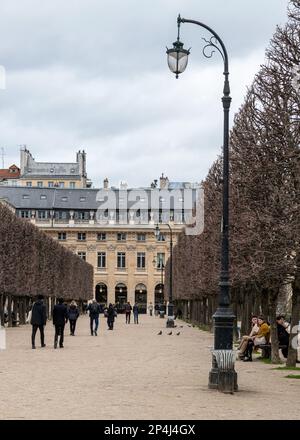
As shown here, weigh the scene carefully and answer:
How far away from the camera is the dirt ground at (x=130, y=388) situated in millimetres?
14508

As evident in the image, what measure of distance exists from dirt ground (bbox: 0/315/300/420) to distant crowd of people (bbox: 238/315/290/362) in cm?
120

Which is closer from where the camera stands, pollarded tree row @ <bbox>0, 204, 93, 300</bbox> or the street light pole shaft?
the street light pole shaft

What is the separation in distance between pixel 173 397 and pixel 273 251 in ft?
25.7

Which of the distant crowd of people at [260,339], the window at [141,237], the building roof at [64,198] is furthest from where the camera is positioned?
the window at [141,237]

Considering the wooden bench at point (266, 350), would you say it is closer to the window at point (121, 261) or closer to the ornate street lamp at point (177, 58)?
the ornate street lamp at point (177, 58)

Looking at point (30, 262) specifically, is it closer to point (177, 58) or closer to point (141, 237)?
point (177, 58)

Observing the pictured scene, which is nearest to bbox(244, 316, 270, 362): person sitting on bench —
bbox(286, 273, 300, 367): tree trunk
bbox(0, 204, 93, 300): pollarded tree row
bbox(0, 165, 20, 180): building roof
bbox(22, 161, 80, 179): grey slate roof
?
bbox(286, 273, 300, 367): tree trunk

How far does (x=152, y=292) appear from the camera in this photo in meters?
141

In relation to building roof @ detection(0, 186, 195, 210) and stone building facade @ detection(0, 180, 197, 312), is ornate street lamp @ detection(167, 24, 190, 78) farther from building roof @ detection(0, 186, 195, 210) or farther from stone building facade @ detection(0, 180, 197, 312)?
stone building facade @ detection(0, 180, 197, 312)

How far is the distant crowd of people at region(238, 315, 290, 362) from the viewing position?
29219 mm

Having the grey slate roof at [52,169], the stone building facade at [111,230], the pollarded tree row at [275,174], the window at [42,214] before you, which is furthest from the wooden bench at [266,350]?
the grey slate roof at [52,169]

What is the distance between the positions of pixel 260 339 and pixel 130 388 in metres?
13.1

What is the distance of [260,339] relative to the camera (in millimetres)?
30812

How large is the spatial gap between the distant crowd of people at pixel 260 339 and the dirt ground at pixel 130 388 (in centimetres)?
120
